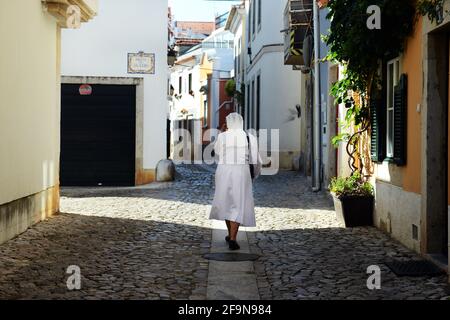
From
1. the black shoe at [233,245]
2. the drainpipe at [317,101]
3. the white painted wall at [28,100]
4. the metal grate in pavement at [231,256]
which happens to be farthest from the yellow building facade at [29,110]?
the drainpipe at [317,101]

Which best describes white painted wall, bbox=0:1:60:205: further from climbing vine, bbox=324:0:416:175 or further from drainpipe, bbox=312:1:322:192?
drainpipe, bbox=312:1:322:192

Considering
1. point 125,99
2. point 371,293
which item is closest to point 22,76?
point 371,293

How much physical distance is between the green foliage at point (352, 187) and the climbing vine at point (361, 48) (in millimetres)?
358

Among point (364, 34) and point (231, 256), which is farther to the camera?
point (364, 34)

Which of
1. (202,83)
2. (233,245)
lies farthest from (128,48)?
(202,83)

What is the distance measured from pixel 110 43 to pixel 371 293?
41.8ft

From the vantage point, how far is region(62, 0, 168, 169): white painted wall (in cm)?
1719

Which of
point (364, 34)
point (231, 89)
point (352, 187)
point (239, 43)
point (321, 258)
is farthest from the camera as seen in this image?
point (239, 43)

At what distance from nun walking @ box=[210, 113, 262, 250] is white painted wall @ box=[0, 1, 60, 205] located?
2488 millimetres

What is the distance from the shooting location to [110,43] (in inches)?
677

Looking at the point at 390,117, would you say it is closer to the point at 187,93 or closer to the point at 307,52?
the point at 307,52

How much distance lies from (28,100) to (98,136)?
8201 millimetres

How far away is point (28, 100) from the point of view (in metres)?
9.26
